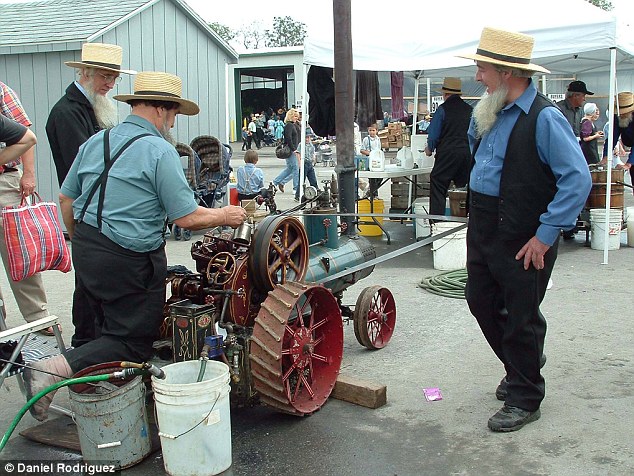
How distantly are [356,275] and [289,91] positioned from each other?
4164 cm

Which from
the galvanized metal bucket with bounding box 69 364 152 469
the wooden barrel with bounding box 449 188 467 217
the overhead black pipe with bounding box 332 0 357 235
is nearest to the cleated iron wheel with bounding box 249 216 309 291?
the galvanized metal bucket with bounding box 69 364 152 469

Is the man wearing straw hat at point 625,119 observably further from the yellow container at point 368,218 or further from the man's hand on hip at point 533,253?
the man's hand on hip at point 533,253

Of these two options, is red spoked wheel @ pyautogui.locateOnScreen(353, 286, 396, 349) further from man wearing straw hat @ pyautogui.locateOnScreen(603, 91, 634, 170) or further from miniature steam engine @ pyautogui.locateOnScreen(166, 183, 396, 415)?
man wearing straw hat @ pyautogui.locateOnScreen(603, 91, 634, 170)

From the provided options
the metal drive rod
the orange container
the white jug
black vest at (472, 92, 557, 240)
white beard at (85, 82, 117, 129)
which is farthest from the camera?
the orange container

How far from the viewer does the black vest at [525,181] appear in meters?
3.70

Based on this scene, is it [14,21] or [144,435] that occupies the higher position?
[14,21]

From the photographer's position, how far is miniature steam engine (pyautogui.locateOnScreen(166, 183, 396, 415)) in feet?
12.5

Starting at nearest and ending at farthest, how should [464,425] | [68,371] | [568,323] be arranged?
[68,371] < [464,425] < [568,323]

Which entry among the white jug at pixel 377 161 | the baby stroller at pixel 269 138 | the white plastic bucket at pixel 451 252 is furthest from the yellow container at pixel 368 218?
the baby stroller at pixel 269 138

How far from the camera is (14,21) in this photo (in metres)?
10.7

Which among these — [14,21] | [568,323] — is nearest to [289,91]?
[14,21]

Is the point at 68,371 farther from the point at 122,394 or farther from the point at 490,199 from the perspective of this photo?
the point at 490,199

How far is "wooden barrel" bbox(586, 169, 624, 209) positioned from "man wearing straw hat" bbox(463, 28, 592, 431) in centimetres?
523

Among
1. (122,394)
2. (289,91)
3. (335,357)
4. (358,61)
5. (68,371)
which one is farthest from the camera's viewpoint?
(289,91)
